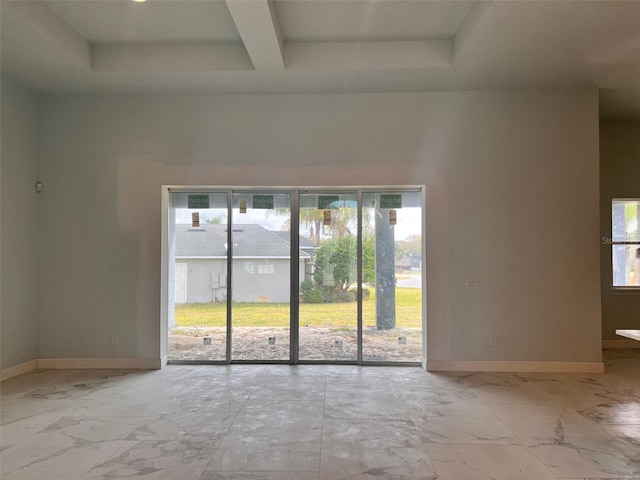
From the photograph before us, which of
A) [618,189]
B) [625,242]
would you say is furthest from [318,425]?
[618,189]

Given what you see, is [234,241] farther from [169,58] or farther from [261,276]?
[169,58]

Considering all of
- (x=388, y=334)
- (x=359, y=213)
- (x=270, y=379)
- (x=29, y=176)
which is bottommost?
(x=270, y=379)

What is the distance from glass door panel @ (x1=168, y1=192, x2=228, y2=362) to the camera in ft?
16.4

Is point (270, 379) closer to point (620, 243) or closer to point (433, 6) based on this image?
point (433, 6)

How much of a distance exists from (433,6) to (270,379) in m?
4.28

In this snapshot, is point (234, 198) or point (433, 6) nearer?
point (433, 6)

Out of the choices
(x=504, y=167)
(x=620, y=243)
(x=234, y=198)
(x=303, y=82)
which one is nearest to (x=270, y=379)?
(x=234, y=198)

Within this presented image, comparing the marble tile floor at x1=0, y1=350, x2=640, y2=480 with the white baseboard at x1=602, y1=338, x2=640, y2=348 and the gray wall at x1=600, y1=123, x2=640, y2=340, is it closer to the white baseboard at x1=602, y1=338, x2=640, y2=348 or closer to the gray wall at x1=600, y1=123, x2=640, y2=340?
the white baseboard at x1=602, y1=338, x2=640, y2=348

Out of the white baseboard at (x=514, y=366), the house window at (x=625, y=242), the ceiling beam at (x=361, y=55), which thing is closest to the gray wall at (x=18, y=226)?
the ceiling beam at (x=361, y=55)

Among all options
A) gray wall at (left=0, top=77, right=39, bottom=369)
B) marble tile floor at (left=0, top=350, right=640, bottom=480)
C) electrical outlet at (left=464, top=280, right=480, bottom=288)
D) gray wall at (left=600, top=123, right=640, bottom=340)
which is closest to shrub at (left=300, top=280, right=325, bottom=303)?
marble tile floor at (left=0, top=350, right=640, bottom=480)

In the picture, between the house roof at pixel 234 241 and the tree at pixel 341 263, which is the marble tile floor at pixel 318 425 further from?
the house roof at pixel 234 241

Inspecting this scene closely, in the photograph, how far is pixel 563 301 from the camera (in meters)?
4.56

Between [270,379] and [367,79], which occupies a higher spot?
[367,79]

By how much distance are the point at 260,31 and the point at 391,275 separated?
3.25 meters
